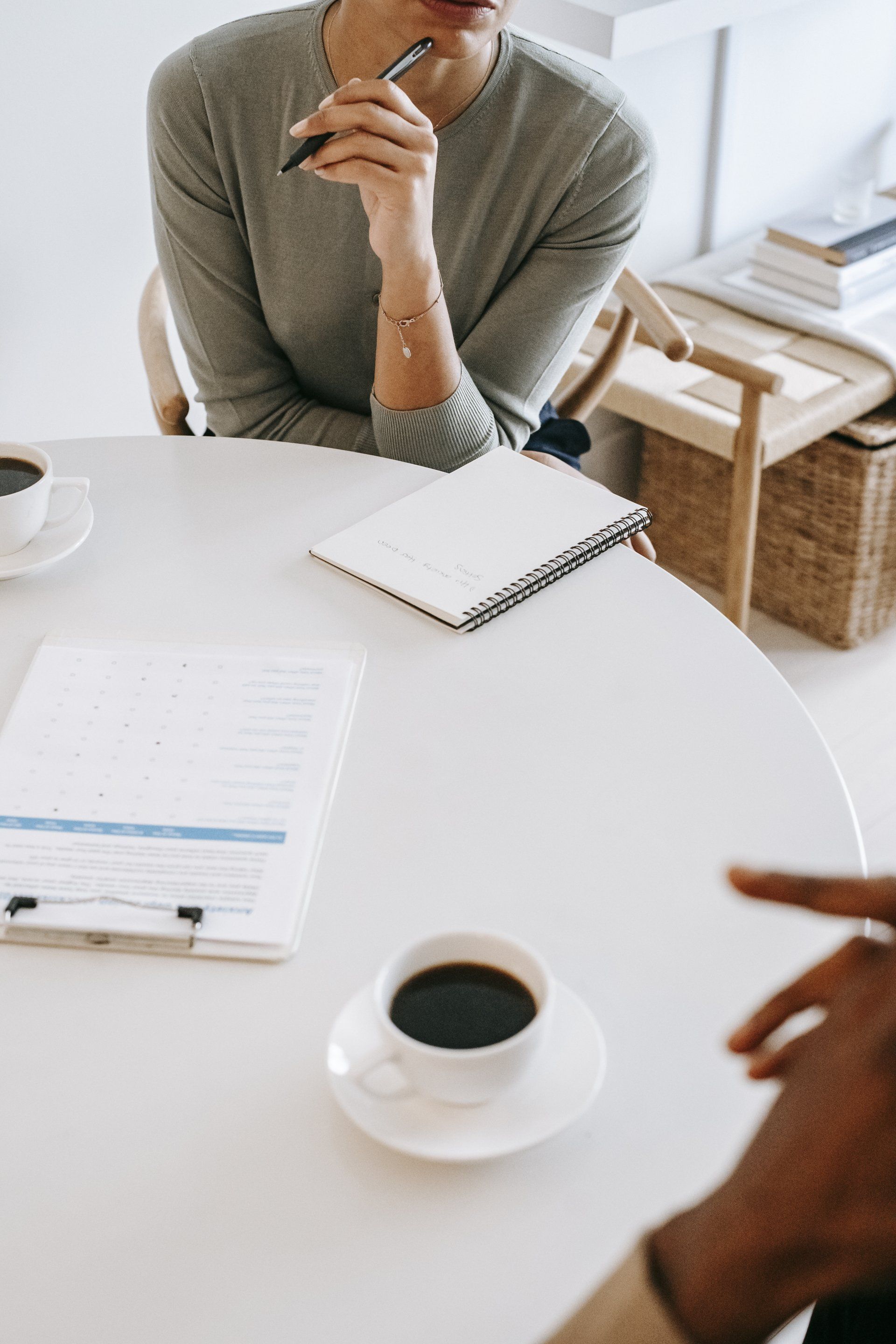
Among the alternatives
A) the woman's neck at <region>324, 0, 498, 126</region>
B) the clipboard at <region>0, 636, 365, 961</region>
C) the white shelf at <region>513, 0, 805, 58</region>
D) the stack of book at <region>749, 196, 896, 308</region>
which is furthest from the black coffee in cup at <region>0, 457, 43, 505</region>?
the stack of book at <region>749, 196, 896, 308</region>

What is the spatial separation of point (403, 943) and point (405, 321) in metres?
0.65

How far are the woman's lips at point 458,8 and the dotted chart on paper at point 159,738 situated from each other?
0.63 metres

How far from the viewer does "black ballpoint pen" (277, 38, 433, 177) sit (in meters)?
1.00

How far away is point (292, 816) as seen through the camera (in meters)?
0.70

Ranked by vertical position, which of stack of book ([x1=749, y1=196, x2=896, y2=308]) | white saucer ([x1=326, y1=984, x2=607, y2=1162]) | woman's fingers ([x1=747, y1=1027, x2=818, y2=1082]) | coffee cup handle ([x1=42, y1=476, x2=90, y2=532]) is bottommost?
stack of book ([x1=749, y1=196, x2=896, y2=308])

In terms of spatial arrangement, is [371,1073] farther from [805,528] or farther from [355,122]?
[805,528]

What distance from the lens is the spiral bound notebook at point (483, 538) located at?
34.1 inches

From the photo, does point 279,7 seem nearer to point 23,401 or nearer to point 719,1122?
point 23,401

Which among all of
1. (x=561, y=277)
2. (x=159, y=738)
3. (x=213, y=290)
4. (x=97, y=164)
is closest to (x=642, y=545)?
(x=561, y=277)

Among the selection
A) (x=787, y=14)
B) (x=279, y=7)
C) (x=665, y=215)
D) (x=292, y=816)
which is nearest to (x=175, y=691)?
(x=292, y=816)

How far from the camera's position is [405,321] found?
42.8 inches

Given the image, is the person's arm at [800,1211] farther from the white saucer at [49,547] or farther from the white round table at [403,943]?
the white saucer at [49,547]

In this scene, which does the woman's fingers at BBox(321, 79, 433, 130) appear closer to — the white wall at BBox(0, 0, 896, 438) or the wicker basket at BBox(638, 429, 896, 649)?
the white wall at BBox(0, 0, 896, 438)

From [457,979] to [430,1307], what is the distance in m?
0.13
